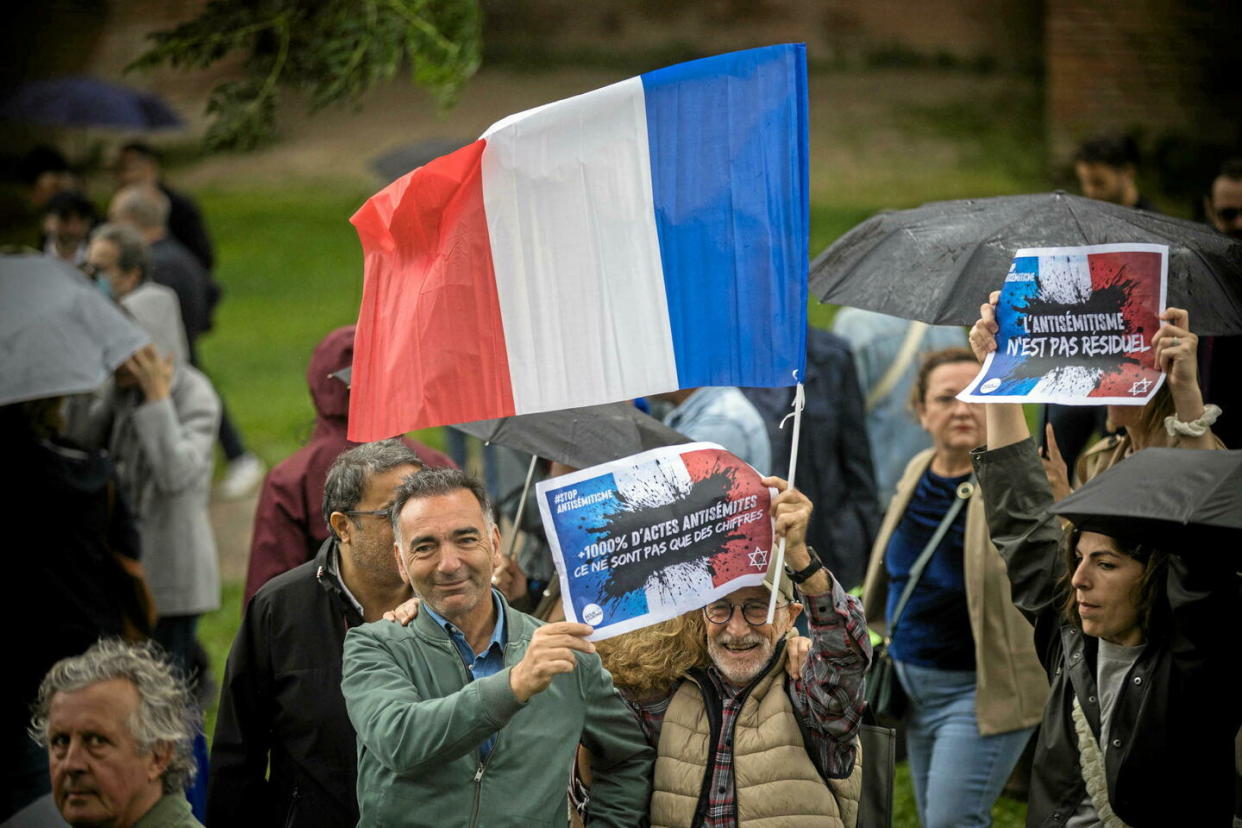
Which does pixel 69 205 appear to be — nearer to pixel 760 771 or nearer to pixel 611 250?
pixel 611 250

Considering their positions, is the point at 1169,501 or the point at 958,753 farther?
the point at 958,753

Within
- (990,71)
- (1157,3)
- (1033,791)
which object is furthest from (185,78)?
(1033,791)

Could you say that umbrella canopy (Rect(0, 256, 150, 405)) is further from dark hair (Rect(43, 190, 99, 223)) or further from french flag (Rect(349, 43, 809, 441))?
dark hair (Rect(43, 190, 99, 223))

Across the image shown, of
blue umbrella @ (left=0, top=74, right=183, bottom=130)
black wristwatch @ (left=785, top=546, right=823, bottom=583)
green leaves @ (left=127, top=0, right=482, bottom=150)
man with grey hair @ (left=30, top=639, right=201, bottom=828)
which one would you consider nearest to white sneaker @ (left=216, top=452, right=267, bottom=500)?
blue umbrella @ (left=0, top=74, right=183, bottom=130)

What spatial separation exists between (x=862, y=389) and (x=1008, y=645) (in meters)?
2.36

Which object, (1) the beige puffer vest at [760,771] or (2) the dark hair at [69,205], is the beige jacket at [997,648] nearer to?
(1) the beige puffer vest at [760,771]

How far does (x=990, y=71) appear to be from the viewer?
16016 mm

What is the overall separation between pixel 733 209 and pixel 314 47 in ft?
7.59

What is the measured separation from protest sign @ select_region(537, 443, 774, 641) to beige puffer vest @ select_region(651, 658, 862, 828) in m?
0.38

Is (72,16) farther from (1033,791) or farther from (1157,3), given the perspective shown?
(1033,791)

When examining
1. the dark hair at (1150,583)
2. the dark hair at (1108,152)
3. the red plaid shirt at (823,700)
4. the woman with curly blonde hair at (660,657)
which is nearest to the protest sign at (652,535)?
the red plaid shirt at (823,700)

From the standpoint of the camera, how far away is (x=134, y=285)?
8039 millimetres

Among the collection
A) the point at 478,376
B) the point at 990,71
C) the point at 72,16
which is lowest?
the point at 478,376

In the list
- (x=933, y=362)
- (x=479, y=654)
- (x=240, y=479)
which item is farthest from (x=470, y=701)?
(x=240, y=479)
